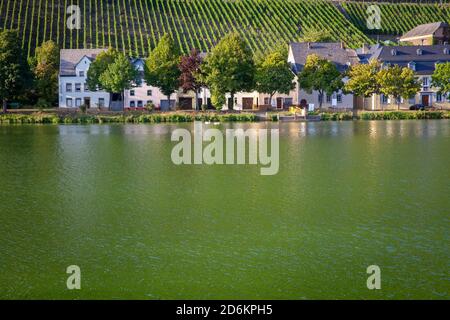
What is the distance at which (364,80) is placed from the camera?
293ft

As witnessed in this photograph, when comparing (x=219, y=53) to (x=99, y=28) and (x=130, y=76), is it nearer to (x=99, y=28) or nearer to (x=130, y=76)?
(x=130, y=76)

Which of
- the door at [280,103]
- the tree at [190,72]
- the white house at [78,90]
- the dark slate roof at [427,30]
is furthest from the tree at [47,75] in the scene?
the dark slate roof at [427,30]

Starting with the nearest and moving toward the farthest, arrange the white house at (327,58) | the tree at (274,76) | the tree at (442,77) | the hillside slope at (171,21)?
the tree at (442,77) → the tree at (274,76) → the white house at (327,58) → the hillside slope at (171,21)

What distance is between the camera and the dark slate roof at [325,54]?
10025 centimetres

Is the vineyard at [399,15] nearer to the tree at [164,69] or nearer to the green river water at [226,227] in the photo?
the tree at [164,69]

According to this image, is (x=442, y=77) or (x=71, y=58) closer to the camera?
(x=442, y=77)

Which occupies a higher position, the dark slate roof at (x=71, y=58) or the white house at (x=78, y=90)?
the dark slate roof at (x=71, y=58)

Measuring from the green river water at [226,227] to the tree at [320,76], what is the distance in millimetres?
48644

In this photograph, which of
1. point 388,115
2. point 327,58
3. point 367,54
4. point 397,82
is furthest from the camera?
point 367,54

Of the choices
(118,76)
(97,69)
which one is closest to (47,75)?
(97,69)

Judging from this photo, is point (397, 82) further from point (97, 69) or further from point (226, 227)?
point (226, 227)

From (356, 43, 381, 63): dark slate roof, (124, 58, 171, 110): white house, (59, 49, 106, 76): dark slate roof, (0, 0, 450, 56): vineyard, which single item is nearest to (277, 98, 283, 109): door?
(356, 43, 381, 63): dark slate roof

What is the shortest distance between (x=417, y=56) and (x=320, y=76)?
20205mm

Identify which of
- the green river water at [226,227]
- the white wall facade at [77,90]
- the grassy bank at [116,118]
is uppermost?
the white wall facade at [77,90]
